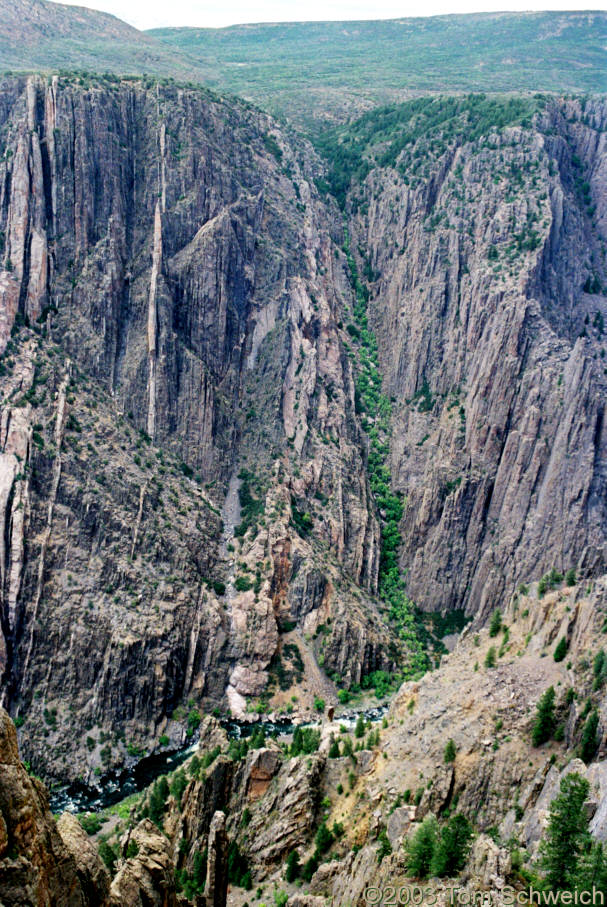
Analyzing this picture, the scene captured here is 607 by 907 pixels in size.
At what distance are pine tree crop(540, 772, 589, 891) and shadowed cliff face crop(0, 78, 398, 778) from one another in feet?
252

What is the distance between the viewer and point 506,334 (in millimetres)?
137500

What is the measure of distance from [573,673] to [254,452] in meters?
86.4

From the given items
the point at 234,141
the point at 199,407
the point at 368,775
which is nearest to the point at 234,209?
the point at 234,141

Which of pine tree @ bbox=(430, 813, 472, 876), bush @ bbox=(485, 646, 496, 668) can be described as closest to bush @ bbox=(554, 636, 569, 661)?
bush @ bbox=(485, 646, 496, 668)

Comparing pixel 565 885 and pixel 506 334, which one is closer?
pixel 565 885

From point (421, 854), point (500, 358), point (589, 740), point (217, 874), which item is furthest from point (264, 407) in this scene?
point (421, 854)

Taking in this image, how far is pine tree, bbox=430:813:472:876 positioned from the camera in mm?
45000

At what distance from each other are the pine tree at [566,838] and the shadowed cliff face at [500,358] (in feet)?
266

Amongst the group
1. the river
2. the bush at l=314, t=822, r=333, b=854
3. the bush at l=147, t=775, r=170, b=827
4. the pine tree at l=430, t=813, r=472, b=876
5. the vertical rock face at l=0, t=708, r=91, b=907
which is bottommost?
the river

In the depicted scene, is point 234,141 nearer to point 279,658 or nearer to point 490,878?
point 279,658

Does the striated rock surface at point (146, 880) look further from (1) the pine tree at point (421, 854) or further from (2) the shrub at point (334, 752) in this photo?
(2) the shrub at point (334, 752)

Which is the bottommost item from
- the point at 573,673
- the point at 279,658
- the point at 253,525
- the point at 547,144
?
the point at 279,658

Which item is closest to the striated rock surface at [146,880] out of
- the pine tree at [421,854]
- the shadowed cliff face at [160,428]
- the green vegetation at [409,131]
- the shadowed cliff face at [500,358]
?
the pine tree at [421,854]

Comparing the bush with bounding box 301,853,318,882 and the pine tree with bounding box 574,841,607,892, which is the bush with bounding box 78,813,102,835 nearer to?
the bush with bounding box 301,853,318,882
